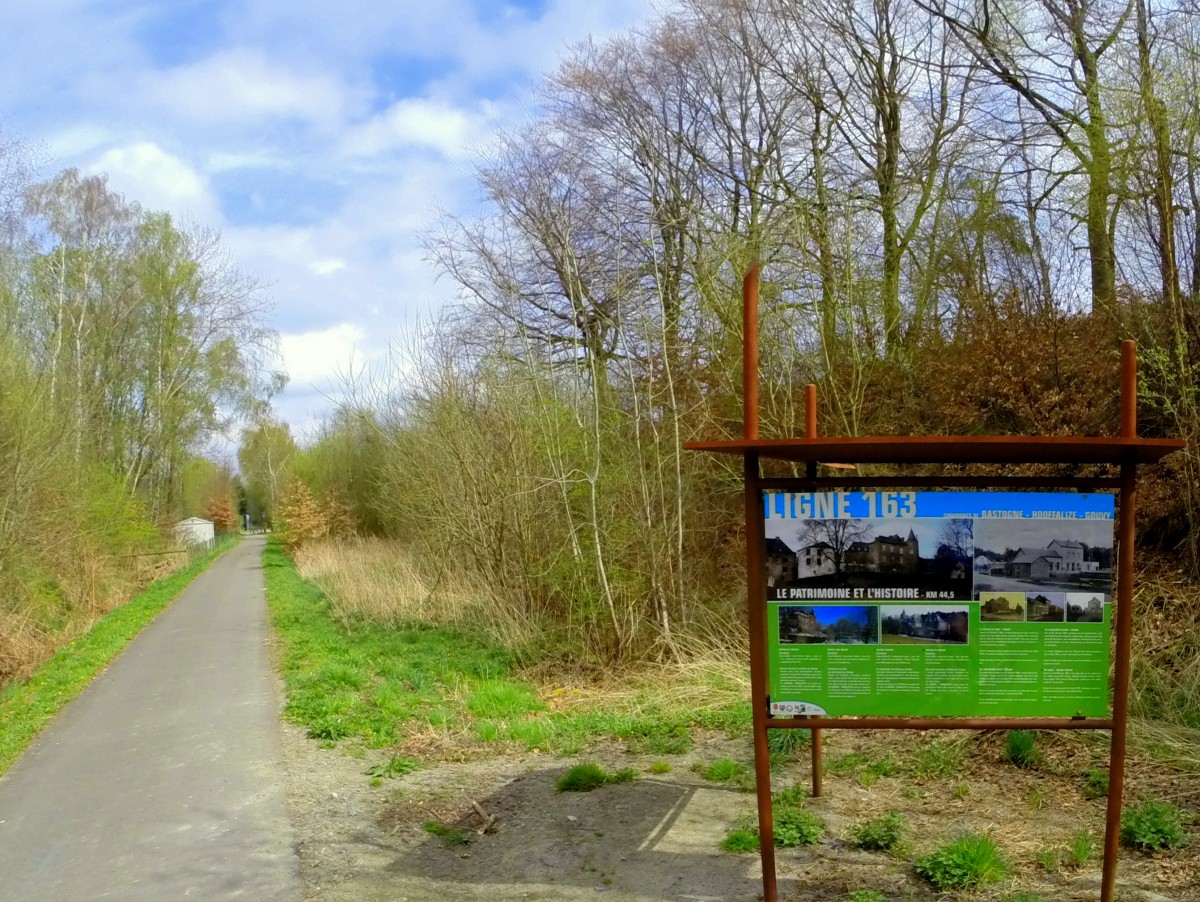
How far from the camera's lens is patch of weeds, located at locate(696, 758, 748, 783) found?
6.76 metres

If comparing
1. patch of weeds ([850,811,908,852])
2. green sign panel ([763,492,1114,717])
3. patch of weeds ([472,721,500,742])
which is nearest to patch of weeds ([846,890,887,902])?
patch of weeds ([850,811,908,852])

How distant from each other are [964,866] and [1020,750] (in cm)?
231

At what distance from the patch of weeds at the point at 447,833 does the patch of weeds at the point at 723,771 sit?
176 cm

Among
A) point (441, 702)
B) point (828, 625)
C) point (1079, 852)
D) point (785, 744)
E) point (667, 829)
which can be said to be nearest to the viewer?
point (828, 625)

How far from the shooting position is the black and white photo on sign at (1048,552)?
A: 179 inches

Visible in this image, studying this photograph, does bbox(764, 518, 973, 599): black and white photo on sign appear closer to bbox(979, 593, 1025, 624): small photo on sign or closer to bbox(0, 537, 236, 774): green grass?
bbox(979, 593, 1025, 624): small photo on sign

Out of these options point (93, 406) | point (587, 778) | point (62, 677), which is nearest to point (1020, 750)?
point (587, 778)

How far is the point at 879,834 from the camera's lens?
5.31 metres

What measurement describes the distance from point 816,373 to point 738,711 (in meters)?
5.85

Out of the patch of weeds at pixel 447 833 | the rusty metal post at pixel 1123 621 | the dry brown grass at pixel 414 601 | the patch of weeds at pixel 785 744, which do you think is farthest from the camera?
the dry brown grass at pixel 414 601

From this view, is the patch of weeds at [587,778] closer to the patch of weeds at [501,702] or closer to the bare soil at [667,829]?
the bare soil at [667,829]

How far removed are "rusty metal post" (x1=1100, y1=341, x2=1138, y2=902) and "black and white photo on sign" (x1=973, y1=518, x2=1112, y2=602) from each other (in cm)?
8

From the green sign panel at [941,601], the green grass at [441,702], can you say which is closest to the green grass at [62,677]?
the green grass at [441,702]

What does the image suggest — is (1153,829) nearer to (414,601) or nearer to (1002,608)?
(1002,608)
